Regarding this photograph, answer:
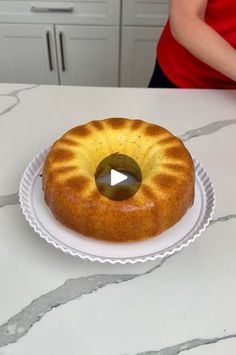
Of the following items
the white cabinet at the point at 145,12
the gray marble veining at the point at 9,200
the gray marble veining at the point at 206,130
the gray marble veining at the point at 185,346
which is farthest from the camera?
the white cabinet at the point at 145,12

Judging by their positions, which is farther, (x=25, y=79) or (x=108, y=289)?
(x=25, y=79)

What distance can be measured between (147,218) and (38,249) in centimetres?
15

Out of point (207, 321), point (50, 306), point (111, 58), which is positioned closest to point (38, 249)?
point (50, 306)

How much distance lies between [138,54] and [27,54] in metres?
0.38

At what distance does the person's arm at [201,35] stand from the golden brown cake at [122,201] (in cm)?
26

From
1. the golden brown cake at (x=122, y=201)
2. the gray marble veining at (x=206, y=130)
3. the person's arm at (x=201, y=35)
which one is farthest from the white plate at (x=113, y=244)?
the person's arm at (x=201, y=35)

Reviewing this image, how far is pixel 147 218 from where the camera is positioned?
0.48 meters

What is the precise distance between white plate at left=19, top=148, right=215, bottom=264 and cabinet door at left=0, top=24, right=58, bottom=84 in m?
1.00

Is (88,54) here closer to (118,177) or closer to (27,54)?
(27,54)

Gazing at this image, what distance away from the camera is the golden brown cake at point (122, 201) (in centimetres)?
48

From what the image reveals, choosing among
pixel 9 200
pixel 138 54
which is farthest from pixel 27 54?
pixel 9 200

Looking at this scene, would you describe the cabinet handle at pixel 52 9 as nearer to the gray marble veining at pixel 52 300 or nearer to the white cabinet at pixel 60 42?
the white cabinet at pixel 60 42

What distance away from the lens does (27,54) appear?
4.92 feet

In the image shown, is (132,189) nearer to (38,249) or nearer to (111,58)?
(38,249)
